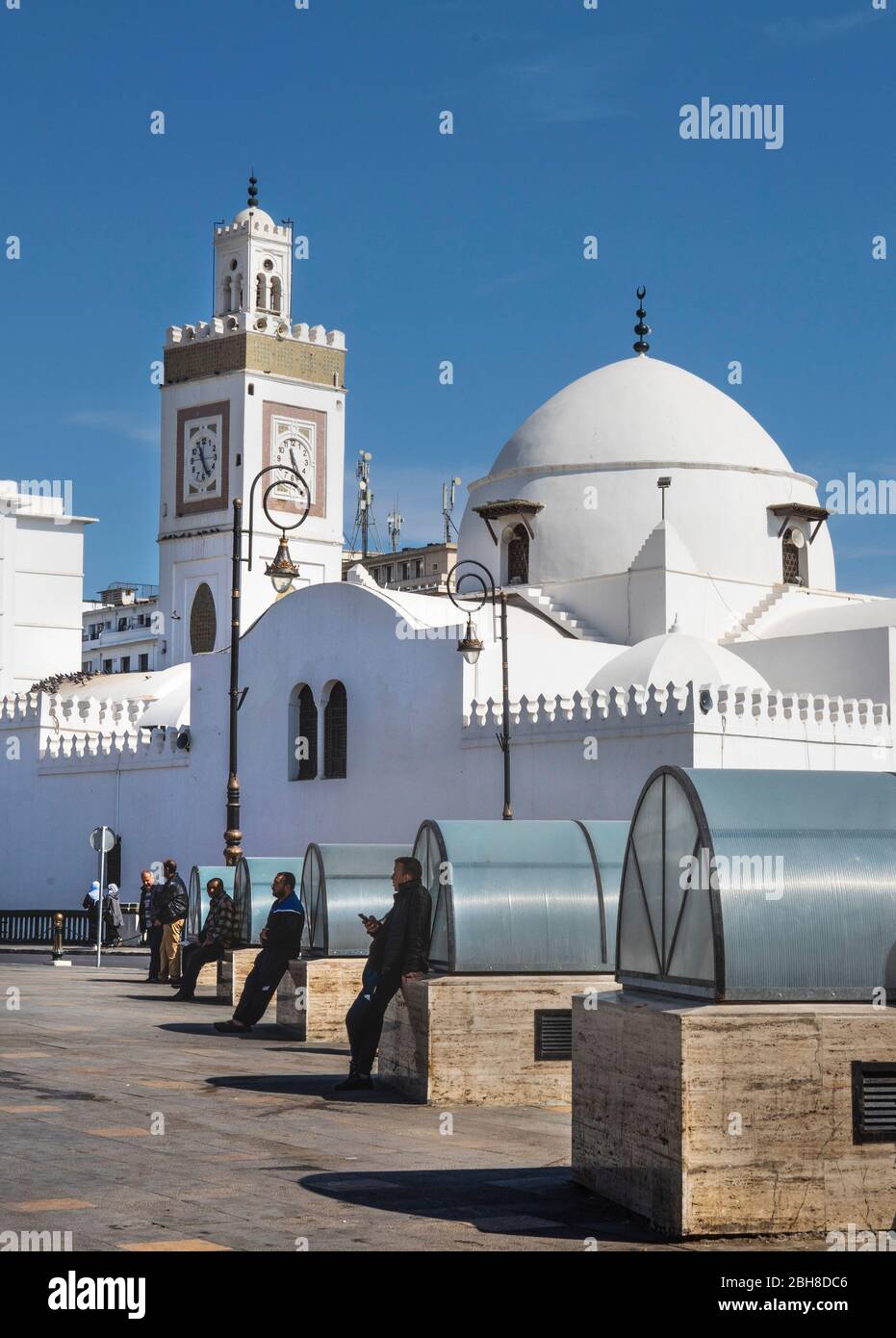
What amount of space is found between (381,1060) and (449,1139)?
7.78 ft

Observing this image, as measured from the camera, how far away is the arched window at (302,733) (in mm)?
35875

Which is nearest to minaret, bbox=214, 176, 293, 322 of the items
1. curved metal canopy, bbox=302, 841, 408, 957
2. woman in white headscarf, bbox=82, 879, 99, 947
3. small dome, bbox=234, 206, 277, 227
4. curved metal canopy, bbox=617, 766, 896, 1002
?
small dome, bbox=234, 206, 277, 227

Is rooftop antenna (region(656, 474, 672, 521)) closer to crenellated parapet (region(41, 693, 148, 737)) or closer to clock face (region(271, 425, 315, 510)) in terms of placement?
crenellated parapet (region(41, 693, 148, 737))

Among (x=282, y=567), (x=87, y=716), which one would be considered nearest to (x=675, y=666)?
(x=282, y=567)

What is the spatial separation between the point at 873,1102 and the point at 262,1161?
292 cm

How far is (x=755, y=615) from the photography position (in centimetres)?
3853

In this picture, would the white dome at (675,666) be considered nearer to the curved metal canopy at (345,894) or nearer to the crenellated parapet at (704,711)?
the crenellated parapet at (704,711)

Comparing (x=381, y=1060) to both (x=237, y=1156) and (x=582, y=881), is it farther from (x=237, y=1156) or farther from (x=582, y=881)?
(x=237, y=1156)

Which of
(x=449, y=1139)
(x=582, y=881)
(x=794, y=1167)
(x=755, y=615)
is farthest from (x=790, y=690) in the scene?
(x=794, y=1167)

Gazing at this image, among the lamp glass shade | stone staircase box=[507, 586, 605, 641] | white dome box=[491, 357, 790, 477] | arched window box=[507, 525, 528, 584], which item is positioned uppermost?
white dome box=[491, 357, 790, 477]

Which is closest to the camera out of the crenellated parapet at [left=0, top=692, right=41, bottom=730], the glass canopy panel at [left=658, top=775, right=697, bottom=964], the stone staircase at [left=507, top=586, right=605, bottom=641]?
the glass canopy panel at [left=658, top=775, right=697, bottom=964]

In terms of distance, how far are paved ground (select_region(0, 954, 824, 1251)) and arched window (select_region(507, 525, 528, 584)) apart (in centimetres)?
2735

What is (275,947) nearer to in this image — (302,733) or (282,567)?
(282,567)

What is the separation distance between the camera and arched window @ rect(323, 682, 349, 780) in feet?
115
